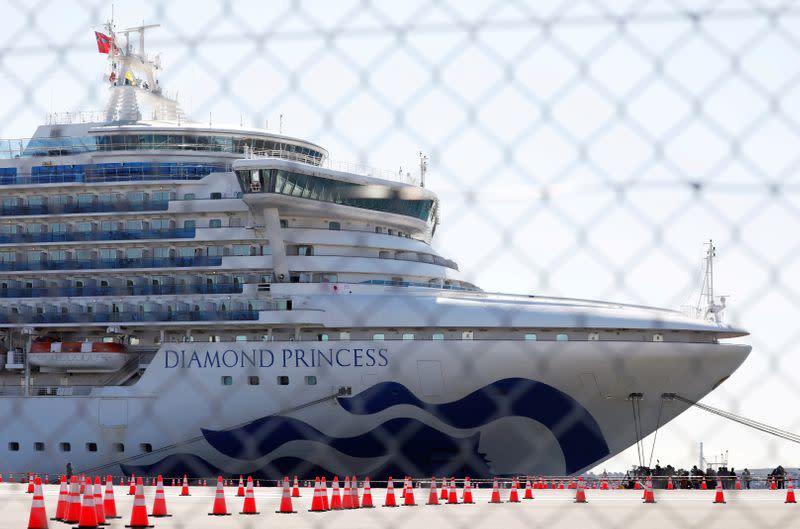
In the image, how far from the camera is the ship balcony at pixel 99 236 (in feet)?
89.0

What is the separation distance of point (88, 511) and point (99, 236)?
1494 centimetres

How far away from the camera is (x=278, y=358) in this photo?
83.8ft

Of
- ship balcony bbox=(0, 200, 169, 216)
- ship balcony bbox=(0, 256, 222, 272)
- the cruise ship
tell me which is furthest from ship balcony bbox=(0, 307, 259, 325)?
ship balcony bbox=(0, 200, 169, 216)

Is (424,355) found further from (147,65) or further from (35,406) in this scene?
→ (147,65)

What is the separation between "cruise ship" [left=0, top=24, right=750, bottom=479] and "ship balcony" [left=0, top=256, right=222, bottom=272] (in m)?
0.06

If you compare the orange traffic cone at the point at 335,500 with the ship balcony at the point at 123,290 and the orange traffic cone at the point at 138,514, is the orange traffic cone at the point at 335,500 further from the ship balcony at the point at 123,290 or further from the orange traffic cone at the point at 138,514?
the ship balcony at the point at 123,290

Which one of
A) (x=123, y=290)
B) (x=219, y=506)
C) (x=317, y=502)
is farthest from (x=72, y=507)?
(x=123, y=290)

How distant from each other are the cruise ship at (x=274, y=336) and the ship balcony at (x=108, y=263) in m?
0.06

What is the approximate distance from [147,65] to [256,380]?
42.6ft

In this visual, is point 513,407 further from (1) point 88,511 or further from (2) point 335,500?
(1) point 88,511

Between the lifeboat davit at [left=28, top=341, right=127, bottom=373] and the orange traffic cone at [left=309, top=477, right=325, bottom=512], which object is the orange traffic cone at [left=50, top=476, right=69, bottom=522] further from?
the lifeboat davit at [left=28, top=341, right=127, bottom=373]

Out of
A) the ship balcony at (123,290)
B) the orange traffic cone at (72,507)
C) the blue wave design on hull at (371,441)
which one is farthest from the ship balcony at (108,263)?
the orange traffic cone at (72,507)

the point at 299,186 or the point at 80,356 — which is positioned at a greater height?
the point at 299,186

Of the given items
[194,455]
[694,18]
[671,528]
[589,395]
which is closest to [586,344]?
[589,395]
